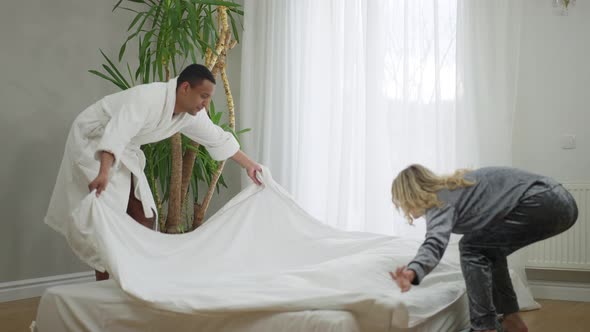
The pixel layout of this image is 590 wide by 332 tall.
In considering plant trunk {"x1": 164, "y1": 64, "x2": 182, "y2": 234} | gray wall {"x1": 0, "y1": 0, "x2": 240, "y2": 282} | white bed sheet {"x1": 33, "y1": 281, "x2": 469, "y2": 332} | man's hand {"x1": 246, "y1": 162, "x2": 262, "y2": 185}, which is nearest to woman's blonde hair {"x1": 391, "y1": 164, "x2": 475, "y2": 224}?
white bed sheet {"x1": 33, "y1": 281, "x2": 469, "y2": 332}

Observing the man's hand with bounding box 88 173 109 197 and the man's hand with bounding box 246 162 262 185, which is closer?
the man's hand with bounding box 88 173 109 197

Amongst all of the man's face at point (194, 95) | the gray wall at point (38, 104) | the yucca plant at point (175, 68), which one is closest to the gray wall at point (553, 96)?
the yucca plant at point (175, 68)

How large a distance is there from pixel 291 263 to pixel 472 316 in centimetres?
87

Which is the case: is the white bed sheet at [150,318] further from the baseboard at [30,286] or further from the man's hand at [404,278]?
the baseboard at [30,286]

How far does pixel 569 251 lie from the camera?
142 inches

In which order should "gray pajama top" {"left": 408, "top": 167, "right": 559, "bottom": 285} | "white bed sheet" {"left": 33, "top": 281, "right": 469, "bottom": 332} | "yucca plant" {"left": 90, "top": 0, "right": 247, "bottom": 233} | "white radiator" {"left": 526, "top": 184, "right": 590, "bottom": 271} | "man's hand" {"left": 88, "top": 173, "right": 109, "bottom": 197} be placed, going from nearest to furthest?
1. "white bed sheet" {"left": 33, "top": 281, "right": 469, "bottom": 332}
2. "gray pajama top" {"left": 408, "top": 167, "right": 559, "bottom": 285}
3. "man's hand" {"left": 88, "top": 173, "right": 109, "bottom": 197}
4. "white radiator" {"left": 526, "top": 184, "right": 590, "bottom": 271}
5. "yucca plant" {"left": 90, "top": 0, "right": 247, "bottom": 233}

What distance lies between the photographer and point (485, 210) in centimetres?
223

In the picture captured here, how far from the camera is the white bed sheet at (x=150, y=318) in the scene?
74.2 inches

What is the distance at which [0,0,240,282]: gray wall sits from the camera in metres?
3.75

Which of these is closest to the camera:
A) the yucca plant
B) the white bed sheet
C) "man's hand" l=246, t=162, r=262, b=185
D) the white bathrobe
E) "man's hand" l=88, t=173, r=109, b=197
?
the white bed sheet

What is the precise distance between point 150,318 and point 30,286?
2041mm

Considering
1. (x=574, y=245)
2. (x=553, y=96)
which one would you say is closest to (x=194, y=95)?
(x=553, y=96)

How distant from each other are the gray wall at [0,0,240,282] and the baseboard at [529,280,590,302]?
9.16ft

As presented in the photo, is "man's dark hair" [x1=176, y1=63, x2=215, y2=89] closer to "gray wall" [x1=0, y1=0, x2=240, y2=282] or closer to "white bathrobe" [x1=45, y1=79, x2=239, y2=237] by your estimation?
"white bathrobe" [x1=45, y1=79, x2=239, y2=237]
